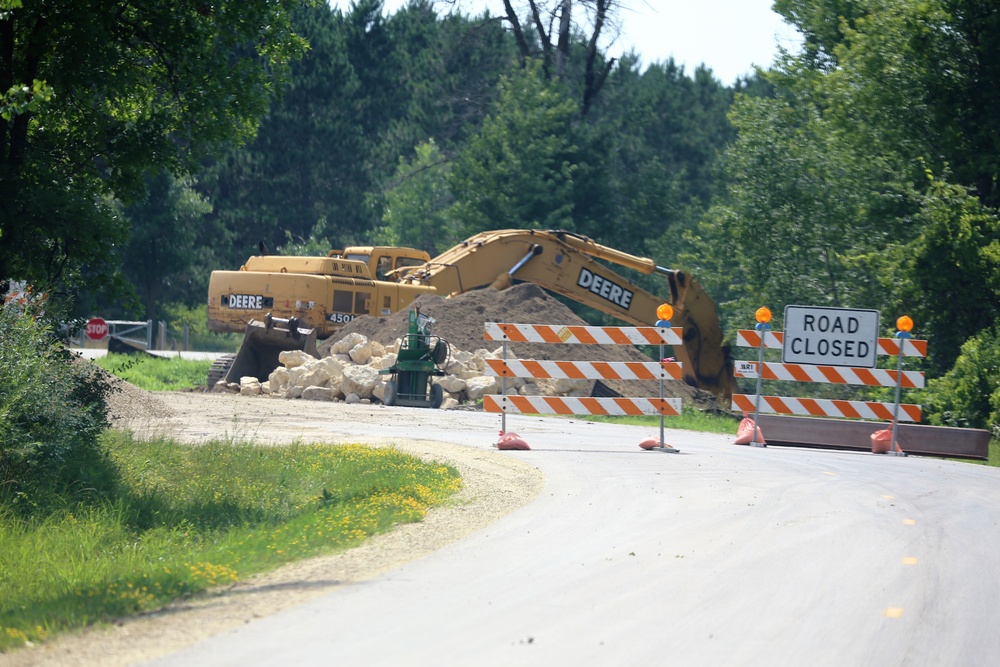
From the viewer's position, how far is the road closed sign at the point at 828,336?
16750 millimetres

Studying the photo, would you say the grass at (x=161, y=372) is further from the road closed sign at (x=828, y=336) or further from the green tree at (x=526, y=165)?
the road closed sign at (x=828, y=336)

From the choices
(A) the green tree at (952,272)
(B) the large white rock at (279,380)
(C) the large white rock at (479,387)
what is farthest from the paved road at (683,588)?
(B) the large white rock at (279,380)

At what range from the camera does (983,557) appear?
29.3 ft

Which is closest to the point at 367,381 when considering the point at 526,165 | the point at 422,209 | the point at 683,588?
the point at 683,588

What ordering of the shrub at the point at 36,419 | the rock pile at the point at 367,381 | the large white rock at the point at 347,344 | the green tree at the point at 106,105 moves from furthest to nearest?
the large white rock at the point at 347,344, the rock pile at the point at 367,381, the green tree at the point at 106,105, the shrub at the point at 36,419

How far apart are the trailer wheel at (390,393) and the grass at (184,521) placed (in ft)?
29.2

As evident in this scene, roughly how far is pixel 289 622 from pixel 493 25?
5350 centimetres

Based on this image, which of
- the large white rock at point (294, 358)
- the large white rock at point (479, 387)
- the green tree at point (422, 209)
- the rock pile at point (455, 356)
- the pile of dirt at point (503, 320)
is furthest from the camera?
the green tree at point (422, 209)

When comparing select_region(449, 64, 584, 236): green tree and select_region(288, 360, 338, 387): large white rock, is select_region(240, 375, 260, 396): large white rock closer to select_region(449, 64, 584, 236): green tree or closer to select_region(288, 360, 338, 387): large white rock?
select_region(288, 360, 338, 387): large white rock

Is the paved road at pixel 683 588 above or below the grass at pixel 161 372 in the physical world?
above

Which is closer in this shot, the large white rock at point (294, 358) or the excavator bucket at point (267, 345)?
the large white rock at point (294, 358)

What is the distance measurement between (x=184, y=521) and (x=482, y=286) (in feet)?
67.6

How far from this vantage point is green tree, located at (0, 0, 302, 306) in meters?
12.9

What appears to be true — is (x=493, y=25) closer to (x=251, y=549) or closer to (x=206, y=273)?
(x=206, y=273)
